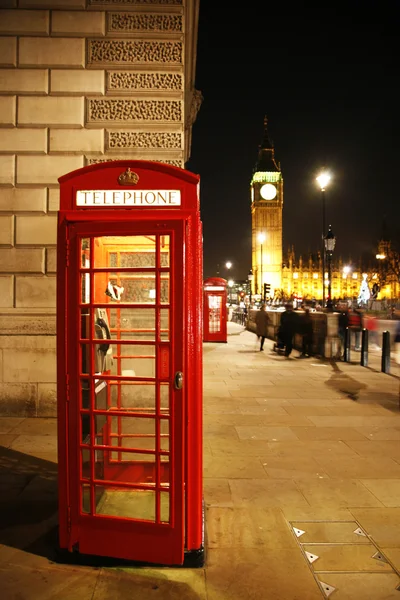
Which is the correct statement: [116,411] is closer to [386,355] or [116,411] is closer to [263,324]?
[386,355]

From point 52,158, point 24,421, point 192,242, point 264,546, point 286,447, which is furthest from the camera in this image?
point 52,158

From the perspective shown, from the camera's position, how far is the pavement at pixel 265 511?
2.81 meters

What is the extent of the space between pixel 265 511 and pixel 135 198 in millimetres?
2726

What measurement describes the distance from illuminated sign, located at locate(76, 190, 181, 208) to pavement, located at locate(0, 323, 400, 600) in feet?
7.66

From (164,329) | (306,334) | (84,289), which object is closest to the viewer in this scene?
(84,289)

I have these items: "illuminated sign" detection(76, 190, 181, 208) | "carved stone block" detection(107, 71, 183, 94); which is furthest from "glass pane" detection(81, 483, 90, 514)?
"carved stone block" detection(107, 71, 183, 94)

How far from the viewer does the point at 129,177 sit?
115 inches

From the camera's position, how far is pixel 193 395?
2.90 m

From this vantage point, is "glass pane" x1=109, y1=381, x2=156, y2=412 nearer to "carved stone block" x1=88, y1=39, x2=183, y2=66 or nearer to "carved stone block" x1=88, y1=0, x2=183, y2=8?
"carved stone block" x1=88, y1=39, x2=183, y2=66

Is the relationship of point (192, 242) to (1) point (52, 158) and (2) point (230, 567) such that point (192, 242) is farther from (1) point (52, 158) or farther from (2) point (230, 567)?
(1) point (52, 158)

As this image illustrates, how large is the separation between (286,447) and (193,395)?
294 centimetres

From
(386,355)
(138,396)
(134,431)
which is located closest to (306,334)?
(386,355)

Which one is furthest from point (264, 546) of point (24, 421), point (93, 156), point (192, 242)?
point (93, 156)

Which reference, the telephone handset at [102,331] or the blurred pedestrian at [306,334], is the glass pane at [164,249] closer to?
the telephone handset at [102,331]
